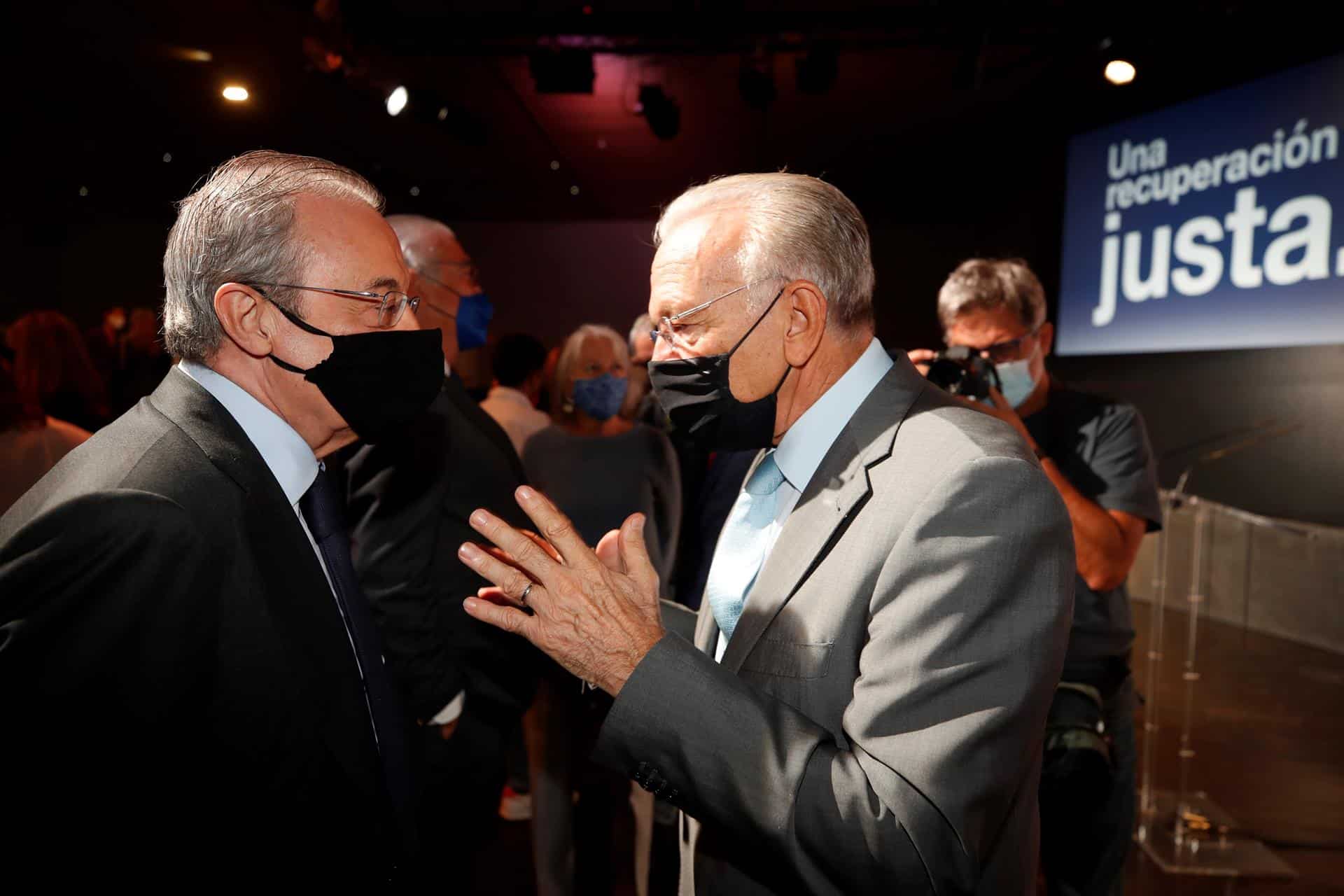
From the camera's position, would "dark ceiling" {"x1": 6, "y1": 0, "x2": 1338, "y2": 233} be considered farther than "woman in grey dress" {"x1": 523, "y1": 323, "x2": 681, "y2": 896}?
Yes

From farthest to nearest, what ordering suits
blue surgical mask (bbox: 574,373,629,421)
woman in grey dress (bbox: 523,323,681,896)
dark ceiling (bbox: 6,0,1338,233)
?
dark ceiling (bbox: 6,0,1338,233)
blue surgical mask (bbox: 574,373,629,421)
woman in grey dress (bbox: 523,323,681,896)

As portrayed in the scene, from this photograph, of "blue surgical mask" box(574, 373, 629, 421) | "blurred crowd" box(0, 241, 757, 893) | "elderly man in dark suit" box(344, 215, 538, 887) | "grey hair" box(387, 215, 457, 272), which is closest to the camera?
"elderly man in dark suit" box(344, 215, 538, 887)

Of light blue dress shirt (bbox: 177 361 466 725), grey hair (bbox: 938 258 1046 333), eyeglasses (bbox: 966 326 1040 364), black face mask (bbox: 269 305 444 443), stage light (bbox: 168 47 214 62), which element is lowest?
light blue dress shirt (bbox: 177 361 466 725)

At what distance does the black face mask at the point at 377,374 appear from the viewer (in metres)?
1.38

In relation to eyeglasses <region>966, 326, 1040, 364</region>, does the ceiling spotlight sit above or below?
above

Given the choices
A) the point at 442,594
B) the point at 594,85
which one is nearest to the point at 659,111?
the point at 594,85

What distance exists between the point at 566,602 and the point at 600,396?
2.20 m

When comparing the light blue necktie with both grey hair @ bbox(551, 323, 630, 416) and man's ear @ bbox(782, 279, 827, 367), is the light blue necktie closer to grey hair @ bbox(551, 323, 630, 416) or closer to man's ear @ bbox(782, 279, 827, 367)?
man's ear @ bbox(782, 279, 827, 367)

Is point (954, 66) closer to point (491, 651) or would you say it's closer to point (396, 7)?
point (396, 7)

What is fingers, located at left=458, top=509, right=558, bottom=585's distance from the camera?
3.53 feet

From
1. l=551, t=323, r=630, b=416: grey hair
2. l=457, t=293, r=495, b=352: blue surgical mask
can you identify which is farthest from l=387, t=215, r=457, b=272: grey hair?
l=551, t=323, r=630, b=416: grey hair

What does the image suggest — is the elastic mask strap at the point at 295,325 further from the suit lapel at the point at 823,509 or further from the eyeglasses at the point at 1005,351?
the eyeglasses at the point at 1005,351

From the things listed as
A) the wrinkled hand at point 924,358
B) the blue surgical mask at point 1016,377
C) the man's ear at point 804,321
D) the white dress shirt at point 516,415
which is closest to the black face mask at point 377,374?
the man's ear at point 804,321

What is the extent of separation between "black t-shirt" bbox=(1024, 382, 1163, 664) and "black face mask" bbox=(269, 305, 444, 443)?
1.67 m
